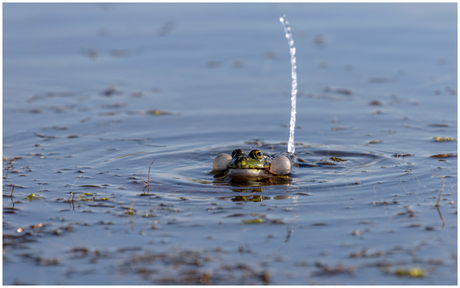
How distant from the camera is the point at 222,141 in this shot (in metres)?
9.47

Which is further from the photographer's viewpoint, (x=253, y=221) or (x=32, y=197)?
(x=32, y=197)

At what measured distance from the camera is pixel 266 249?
539 cm

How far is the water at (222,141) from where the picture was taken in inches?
207

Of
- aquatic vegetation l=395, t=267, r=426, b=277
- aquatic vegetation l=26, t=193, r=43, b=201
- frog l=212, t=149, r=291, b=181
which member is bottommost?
aquatic vegetation l=395, t=267, r=426, b=277

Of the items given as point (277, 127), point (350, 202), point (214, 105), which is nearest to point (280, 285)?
point (350, 202)

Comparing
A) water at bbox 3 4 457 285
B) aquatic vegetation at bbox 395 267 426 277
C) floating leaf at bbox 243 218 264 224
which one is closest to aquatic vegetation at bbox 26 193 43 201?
water at bbox 3 4 457 285

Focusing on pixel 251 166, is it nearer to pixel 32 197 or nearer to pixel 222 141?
pixel 222 141

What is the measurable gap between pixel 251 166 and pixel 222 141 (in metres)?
1.84

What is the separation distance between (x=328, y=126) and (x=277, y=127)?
80 cm

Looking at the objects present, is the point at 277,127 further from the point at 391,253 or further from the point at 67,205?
the point at 391,253

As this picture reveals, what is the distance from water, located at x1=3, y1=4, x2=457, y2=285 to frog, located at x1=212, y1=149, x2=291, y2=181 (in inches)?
8.7

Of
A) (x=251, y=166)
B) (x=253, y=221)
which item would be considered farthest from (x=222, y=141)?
(x=253, y=221)

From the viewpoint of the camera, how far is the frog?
7699 mm

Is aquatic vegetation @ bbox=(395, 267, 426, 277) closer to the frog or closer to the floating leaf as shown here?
the floating leaf
